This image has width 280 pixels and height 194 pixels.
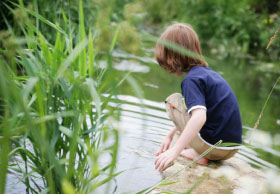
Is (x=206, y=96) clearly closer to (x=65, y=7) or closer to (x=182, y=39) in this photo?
(x=182, y=39)

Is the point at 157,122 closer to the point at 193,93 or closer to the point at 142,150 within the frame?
the point at 142,150

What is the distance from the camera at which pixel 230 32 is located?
7.63m

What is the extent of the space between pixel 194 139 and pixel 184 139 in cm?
32

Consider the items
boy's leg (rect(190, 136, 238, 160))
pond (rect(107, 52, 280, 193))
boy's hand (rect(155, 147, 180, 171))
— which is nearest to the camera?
boy's hand (rect(155, 147, 180, 171))

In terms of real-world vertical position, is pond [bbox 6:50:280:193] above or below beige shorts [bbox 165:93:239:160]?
below

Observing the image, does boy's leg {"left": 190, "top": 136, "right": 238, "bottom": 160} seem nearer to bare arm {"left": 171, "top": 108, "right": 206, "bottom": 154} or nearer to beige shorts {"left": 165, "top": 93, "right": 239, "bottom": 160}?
beige shorts {"left": 165, "top": 93, "right": 239, "bottom": 160}

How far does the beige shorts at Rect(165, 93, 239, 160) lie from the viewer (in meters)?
1.92

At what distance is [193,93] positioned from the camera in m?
1.75

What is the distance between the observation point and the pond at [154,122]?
1719 millimetres

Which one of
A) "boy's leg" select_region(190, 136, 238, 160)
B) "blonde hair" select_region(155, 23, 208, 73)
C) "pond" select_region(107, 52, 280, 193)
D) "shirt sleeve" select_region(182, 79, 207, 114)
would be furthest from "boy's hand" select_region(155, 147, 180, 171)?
"blonde hair" select_region(155, 23, 208, 73)

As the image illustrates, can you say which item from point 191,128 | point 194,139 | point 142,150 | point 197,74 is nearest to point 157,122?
point 142,150

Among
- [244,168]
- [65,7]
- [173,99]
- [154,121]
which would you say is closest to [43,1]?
[65,7]

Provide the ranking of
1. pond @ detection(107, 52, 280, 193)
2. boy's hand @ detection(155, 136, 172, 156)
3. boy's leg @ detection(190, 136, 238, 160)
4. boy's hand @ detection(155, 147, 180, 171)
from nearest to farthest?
boy's hand @ detection(155, 147, 180, 171) → pond @ detection(107, 52, 280, 193) → boy's leg @ detection(190, 136, 238, 160) → boy's hand @ detection(155, 136, 172, 156)

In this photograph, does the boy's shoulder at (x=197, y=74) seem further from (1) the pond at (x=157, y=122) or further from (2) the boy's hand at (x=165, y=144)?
(2) the boy's hand at (x=165, y=144)
